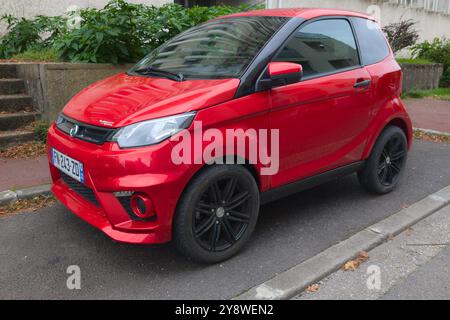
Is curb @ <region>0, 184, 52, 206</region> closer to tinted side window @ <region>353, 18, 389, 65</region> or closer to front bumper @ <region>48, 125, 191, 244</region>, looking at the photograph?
front bumper @ <region>48, 125, 191, 244</region>

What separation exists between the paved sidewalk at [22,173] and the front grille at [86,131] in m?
1.33

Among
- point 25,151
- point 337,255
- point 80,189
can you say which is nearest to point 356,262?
point 337,255

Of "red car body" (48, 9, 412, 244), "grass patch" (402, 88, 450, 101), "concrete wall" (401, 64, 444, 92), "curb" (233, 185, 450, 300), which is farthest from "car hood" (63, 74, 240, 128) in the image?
"grass patch" (402, 88, 450, 101)

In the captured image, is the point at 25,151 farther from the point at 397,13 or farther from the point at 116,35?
the point at 397,13

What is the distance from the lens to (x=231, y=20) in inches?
155

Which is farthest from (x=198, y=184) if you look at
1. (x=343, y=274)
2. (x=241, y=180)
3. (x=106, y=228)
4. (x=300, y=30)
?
(x=300, y=30)

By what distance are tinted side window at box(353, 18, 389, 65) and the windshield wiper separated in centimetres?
180

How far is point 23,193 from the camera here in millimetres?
4105

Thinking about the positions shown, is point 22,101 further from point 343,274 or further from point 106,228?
point 343,274

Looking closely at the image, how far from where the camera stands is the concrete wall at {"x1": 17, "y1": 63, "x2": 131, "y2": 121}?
5.50 meters

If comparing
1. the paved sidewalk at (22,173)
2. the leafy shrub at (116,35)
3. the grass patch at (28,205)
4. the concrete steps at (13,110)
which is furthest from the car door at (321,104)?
the concrete steps at (13,110)

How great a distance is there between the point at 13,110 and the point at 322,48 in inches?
162

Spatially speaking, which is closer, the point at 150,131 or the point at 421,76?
the point at 150,131

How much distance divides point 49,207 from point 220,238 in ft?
5.98
